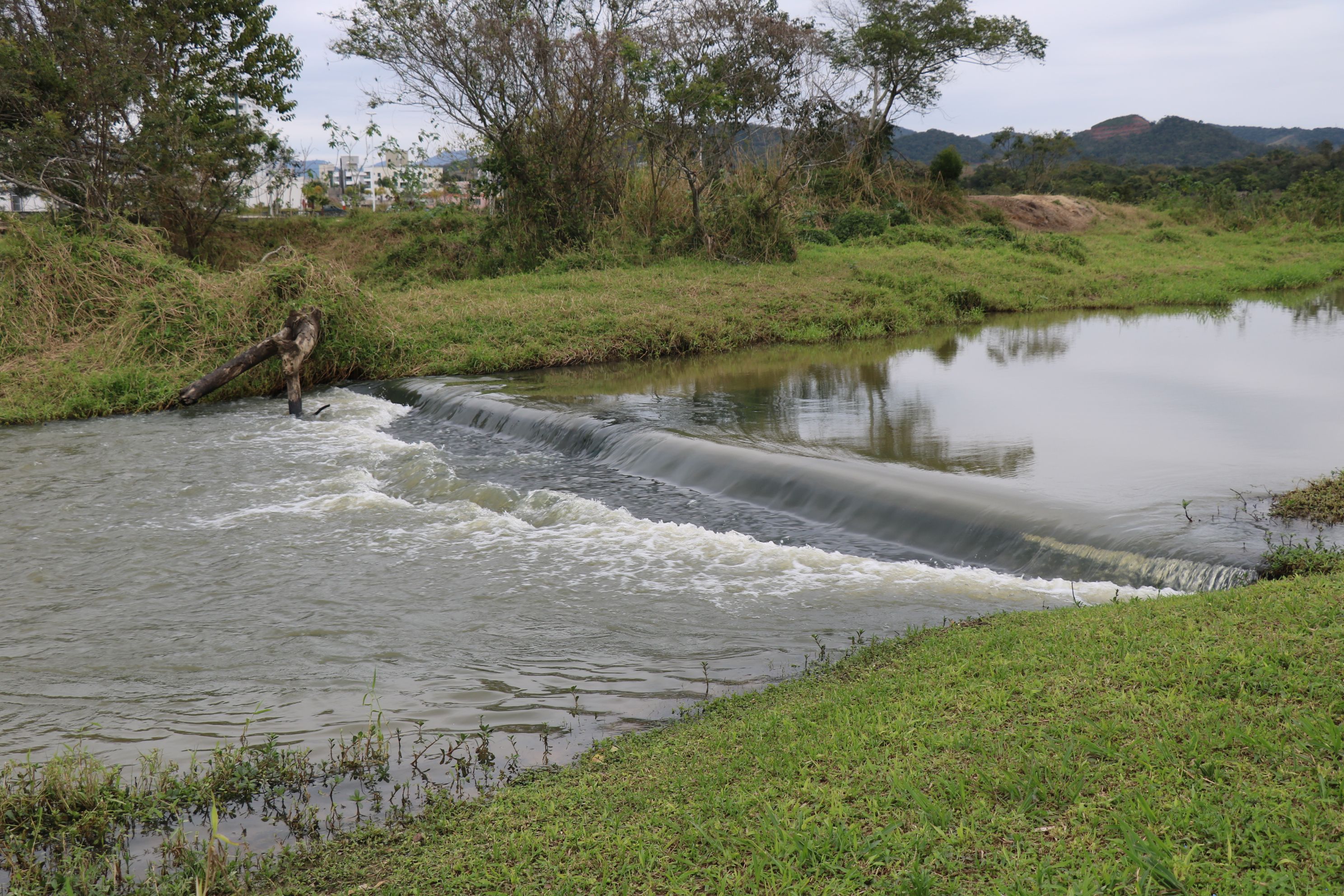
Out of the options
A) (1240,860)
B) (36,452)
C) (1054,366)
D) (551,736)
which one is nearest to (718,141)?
(1054,366)

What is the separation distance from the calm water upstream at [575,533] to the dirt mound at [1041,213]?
18257mm

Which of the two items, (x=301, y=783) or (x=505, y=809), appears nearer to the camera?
(x=505, y=809)

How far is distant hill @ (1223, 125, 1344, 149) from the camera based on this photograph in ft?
261

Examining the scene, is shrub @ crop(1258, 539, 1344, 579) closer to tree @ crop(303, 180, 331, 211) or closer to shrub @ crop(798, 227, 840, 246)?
shrub @ crop(798, 227, 840, 246)

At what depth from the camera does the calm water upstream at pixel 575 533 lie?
4.01 meters

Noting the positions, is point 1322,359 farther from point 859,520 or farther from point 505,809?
point 505,809

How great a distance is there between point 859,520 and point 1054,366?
635 centimetres

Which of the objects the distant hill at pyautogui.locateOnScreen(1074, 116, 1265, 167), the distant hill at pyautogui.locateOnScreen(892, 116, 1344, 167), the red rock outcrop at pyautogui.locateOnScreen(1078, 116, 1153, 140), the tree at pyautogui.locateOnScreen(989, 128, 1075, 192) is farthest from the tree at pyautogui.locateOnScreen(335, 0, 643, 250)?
the red rock outcrop at pyautogui.locateOnScreen(1078, 116, 1153, 140)

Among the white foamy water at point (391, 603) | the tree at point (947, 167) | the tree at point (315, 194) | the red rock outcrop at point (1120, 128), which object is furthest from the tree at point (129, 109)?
the red rock outcrop at point (1120, 128)

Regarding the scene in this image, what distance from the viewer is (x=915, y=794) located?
2426mm

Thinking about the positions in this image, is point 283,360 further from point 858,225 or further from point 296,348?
point 858,225

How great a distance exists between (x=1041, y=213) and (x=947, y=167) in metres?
3.19

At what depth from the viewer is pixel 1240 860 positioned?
202 cm

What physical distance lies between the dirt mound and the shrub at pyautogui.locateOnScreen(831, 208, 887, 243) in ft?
21.7
